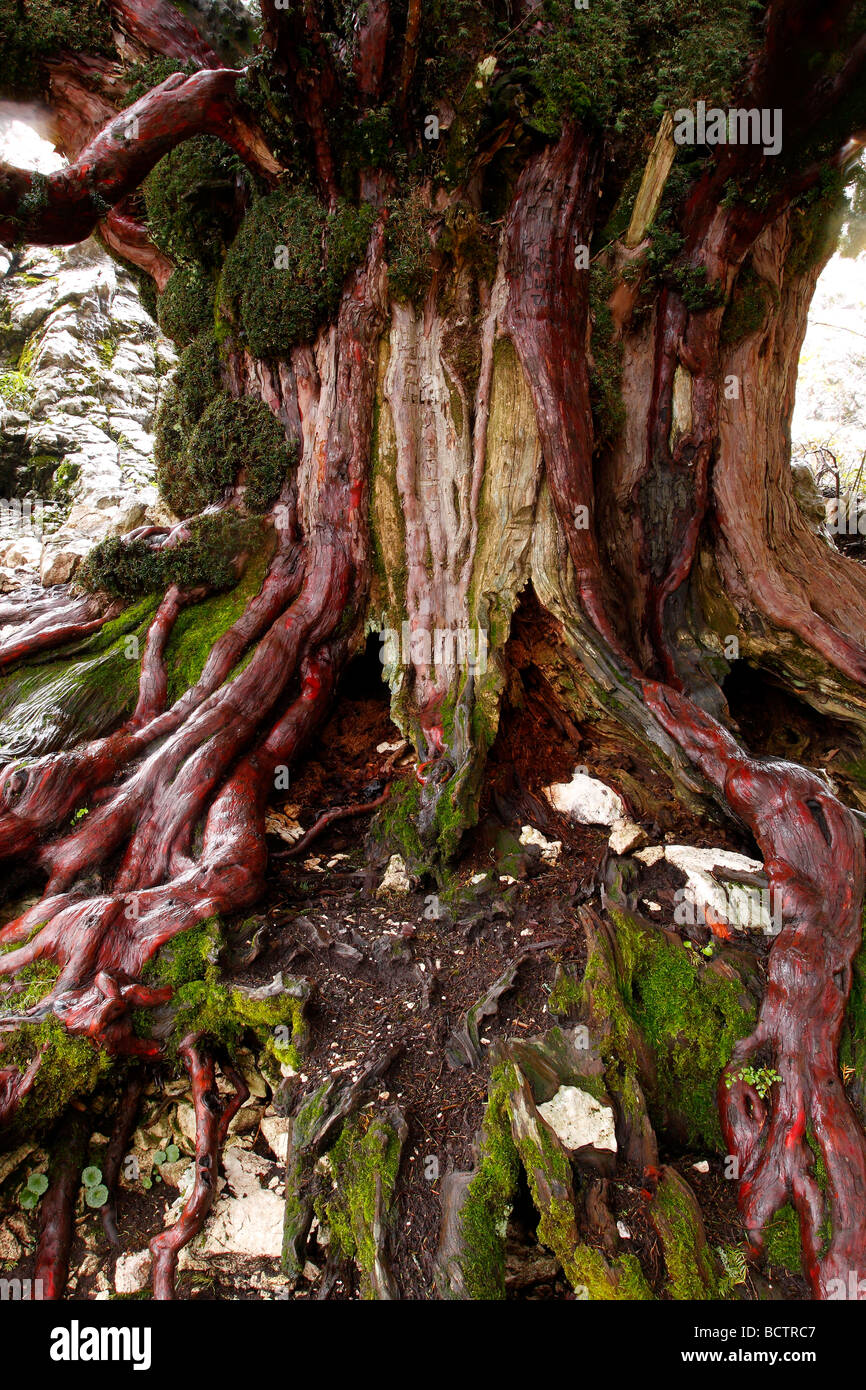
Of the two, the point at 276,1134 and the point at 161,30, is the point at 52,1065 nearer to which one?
the point at 276,1134

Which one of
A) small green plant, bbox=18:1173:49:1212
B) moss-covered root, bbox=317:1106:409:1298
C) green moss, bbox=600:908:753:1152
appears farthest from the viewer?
green moss, bbox=600:908:753:1152

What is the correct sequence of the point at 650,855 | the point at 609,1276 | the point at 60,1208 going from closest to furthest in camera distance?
the point at 609,1276
the point at 60,1208
the point at 650,855

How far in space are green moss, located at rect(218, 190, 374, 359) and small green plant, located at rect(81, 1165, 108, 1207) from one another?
6.12 meters

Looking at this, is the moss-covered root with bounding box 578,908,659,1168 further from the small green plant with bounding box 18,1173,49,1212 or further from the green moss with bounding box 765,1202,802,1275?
the small green plant with bounding box 18,1173,49,1212

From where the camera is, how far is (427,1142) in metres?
3.22

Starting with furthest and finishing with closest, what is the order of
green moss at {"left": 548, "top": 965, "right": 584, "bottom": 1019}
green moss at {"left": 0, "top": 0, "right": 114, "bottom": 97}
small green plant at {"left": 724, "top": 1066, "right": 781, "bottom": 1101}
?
green moss at {"left": 0, "top": 0, "right": 114, "bottom": 97}
green moss at {"left": 548, "top": 965, "right": 584, "bottom": 1019}
small green plant at {"left": 724, "top": 1066, "right": 781, "bottom": 1101}

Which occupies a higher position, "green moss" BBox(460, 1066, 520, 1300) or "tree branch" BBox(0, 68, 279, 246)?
"tree branch" BBox(0, 68, 279, 246)

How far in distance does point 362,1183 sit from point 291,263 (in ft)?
22.0

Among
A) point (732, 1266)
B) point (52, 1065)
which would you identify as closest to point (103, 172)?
point (52, 1065)

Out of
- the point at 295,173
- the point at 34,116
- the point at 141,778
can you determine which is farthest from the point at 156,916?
the point at 34,116

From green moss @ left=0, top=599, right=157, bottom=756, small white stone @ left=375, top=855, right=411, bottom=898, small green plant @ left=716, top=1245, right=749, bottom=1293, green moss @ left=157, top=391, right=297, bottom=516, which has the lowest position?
small green plant @ left=716, top=1245, right=749, bottom=1293

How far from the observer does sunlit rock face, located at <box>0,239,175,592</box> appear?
33.1ft

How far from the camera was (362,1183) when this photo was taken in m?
3.02

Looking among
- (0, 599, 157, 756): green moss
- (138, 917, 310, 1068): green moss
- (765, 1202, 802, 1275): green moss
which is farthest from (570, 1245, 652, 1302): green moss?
(0, 599, 157, 756): green moss
